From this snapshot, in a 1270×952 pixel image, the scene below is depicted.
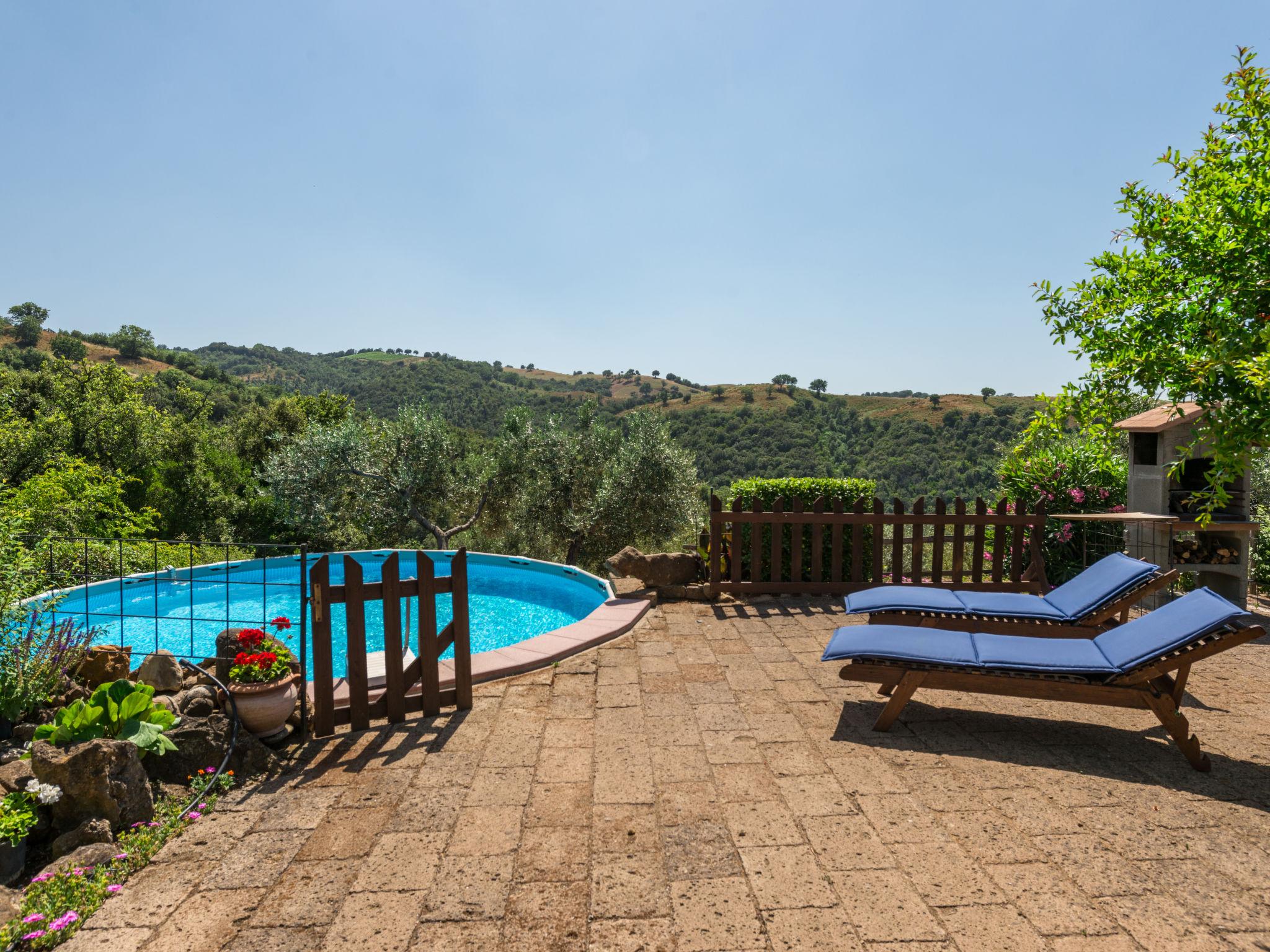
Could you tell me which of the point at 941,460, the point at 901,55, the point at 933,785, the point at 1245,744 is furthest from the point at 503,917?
the point at 941,460

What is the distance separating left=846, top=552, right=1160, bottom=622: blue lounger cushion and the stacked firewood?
3.06 meters

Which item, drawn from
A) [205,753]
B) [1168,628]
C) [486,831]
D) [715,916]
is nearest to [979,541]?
[1168,628]

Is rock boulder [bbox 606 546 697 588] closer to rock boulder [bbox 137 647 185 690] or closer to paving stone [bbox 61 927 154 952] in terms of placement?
rock boulder [bbox 137 647 185 690]

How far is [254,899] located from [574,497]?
11.7m

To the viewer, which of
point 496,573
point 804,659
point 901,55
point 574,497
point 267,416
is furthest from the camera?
point 267,416

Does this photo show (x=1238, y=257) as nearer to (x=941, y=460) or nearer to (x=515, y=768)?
(x=515, y=768)

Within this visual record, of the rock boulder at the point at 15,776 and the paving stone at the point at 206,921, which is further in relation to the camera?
the rock boulder at the point at 15,776

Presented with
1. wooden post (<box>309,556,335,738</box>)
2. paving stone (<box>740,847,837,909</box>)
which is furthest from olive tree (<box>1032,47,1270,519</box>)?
wooden post (<box>309,556,335,738</box>)

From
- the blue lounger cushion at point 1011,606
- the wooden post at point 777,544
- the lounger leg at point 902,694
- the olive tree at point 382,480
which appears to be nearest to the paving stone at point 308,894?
the lounger leg at point 902,694

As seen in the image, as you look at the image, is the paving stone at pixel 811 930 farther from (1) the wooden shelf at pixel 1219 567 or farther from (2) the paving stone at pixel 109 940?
(1) the wooden shelf at pixel 1219 567

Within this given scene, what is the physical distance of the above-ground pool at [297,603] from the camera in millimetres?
7688

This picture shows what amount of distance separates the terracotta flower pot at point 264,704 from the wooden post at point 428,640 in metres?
0.70

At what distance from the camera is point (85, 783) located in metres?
2.58

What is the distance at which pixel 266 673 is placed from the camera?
3338 mm
